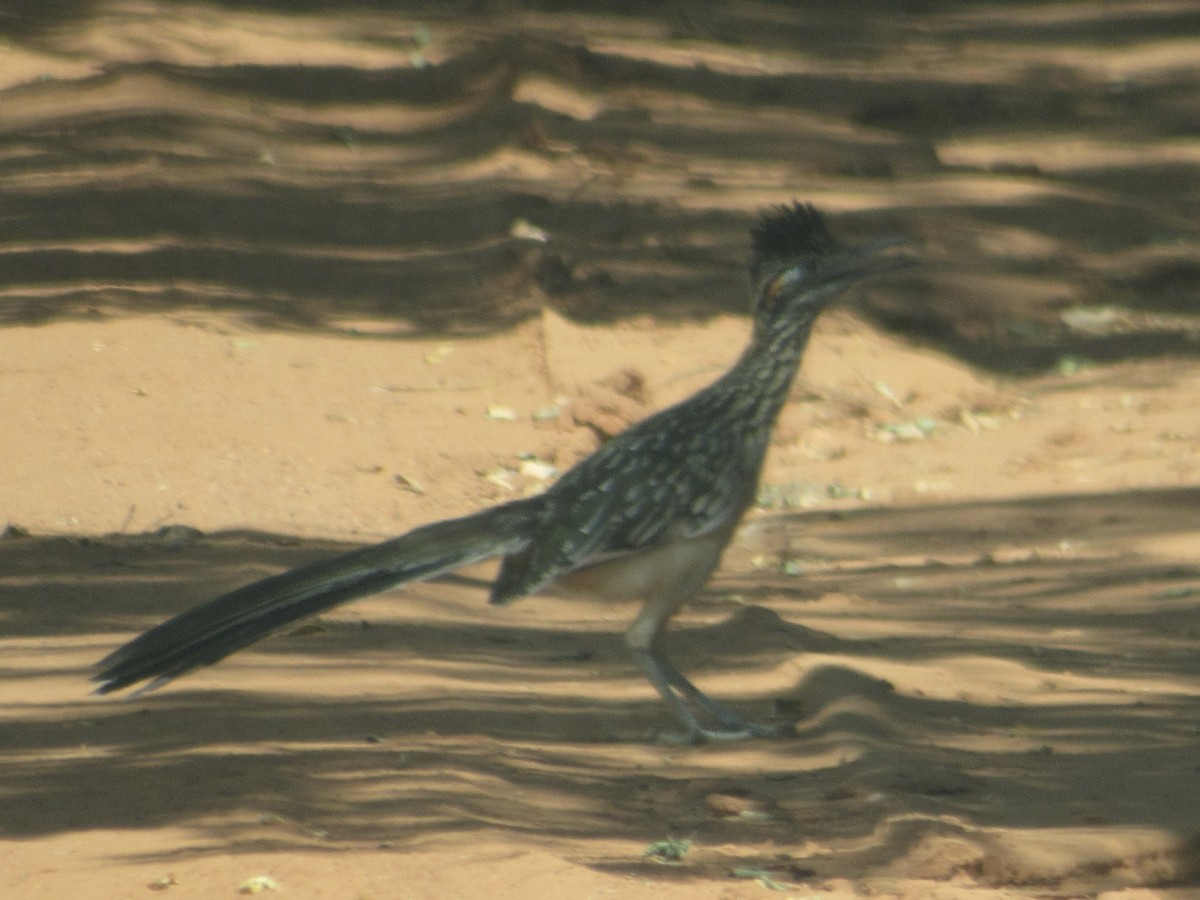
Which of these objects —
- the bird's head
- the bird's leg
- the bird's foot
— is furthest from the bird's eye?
the bird's foot

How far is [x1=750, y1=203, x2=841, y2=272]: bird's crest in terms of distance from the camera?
6.34m

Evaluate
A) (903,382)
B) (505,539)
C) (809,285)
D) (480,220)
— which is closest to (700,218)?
(480,220)

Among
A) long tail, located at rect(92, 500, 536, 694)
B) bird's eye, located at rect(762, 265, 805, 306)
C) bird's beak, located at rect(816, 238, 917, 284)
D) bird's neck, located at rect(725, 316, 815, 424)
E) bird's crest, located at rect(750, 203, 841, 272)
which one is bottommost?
long tail, located at rect(92, 500, 536, 694)

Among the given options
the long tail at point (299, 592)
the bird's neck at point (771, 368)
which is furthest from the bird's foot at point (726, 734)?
the bird's neck at point (771, 368)

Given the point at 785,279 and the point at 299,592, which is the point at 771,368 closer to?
the point at 785,279

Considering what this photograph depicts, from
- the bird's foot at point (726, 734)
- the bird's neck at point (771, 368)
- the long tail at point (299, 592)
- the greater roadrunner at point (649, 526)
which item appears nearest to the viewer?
the long tail at point (299, 592)

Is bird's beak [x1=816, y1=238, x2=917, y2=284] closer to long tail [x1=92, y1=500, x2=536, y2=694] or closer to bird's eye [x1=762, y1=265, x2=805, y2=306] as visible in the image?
bird's eye [x1=762, y1=265, x2=805, y2=306]

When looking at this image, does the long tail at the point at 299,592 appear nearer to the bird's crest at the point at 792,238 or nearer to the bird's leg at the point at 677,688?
the bird's leg at the point at 677,688

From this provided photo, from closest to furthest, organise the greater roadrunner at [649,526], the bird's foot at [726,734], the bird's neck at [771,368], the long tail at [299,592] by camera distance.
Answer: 1. the long tail at [299,592]
2. the greater roadrunner at [649,526]
3. the bird's foot at [726,734]
4. the bird's neck at [771,368]

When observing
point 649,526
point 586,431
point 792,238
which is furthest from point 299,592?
point 586,431

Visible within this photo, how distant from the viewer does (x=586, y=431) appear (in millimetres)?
11055

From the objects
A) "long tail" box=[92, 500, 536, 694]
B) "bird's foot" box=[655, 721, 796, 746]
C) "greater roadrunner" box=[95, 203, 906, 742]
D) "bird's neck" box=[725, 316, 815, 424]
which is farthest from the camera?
"bird's neck" box=[725, 316, 815, 424]

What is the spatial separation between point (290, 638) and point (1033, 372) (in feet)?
25.0

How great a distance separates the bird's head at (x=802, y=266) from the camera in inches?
249
